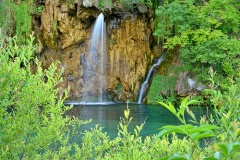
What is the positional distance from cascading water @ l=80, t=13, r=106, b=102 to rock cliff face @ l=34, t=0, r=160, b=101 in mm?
327

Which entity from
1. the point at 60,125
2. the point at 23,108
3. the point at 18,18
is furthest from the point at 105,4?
the point at 23,108

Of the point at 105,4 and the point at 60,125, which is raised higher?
the point at 105,4

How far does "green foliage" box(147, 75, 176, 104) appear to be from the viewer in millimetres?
20247

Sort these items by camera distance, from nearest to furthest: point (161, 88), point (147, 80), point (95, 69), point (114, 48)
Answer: point (161, 88) < point (147, 80) < point (114, 48) < point (95, 69)

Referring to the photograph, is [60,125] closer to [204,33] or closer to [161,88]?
[204,33]

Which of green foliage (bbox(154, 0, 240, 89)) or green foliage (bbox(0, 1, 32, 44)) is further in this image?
green foliage (bbox(0, 1, 32, 44))

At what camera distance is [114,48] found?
2227cm

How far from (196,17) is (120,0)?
514cm

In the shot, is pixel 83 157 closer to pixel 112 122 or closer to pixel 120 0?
pixel 112 122

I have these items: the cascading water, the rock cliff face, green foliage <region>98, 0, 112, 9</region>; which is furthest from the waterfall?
green foliage <region>98, 0, 112, 9</region>

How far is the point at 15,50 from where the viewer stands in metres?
3.33

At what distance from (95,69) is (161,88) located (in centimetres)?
533

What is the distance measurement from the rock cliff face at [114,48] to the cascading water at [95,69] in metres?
0.33

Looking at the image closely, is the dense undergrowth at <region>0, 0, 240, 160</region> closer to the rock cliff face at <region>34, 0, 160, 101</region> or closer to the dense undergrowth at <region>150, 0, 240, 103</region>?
the dense undergrowth at <region>150, 0, 240, 103</region>
